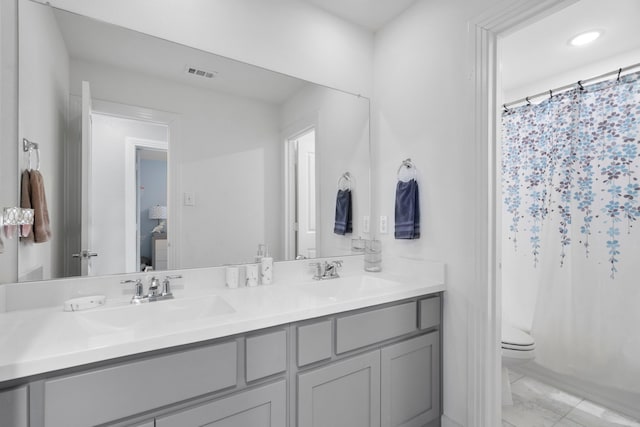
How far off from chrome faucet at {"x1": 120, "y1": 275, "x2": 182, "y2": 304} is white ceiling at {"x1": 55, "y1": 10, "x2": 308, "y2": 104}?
36.6 inches

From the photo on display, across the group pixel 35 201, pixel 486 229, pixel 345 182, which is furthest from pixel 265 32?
pixel 486 229

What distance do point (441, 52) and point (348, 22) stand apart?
0.68 meters

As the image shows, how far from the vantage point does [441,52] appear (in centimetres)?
171

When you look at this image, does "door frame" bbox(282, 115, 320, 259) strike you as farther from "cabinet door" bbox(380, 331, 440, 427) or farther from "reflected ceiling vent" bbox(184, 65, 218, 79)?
"cabinet door" bbox(380, 331, 440, 427)

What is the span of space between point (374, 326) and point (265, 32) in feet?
5.34

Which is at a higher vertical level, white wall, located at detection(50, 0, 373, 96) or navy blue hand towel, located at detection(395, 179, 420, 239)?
white wall, located at detection(50, 0, 373, 96)

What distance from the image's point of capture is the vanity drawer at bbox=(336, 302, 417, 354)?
1.30 m

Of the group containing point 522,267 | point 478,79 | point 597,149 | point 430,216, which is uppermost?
point 478,79

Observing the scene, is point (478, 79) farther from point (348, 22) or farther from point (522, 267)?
point (522, 267)

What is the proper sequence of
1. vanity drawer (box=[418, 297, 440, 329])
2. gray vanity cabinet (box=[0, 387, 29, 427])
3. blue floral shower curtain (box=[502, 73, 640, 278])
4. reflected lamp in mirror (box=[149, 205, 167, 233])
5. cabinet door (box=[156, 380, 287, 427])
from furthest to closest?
blue floral shower curtain (box=[502, 73, 640, 278]), vanity drawer (box=[418, 297, 440, 329]), reflected lamp in mirror (box=[149, 205, 167, 233]), cabinet door (box=[156, 380, 287, 427]), gray vanity cabinet (box=[0, 387, 29, 427])

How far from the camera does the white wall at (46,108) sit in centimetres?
115

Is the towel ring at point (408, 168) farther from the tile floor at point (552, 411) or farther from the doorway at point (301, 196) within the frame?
the tile floor at point (552, 411)

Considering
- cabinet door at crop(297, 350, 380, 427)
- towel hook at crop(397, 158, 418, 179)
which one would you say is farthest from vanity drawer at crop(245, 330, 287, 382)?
towel hook at crop(397, 158, 418, 179)

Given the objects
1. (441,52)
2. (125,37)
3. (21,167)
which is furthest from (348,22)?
(21,167)
